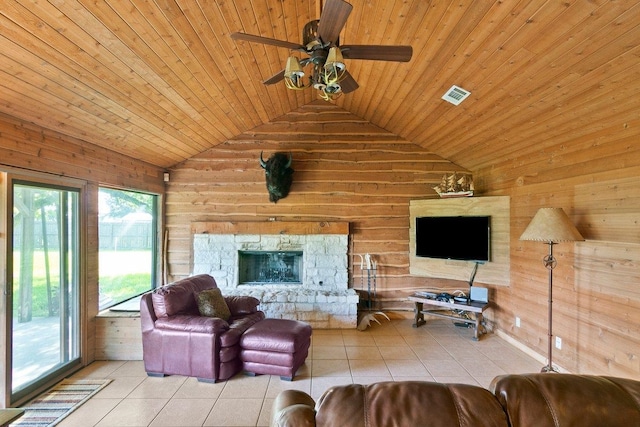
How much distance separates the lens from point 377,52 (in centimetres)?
205

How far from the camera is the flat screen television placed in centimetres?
446

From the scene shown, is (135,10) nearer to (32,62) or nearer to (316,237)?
(32,62)

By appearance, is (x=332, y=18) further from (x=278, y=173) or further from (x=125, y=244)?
(x=125, y=244)

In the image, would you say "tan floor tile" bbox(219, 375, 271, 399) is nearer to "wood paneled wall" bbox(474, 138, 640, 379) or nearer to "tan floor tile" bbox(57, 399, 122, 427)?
"tan floor tile" bbox(57, 399, 122, 427)

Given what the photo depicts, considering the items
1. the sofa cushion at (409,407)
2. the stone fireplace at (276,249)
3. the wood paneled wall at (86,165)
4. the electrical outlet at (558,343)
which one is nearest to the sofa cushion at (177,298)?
the wood paneled wall at (86,165)

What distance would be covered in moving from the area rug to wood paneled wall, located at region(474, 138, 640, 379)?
477cm

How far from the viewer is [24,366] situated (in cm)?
289

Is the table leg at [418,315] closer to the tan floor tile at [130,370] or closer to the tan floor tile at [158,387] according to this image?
the tan floor tile at [158,387]

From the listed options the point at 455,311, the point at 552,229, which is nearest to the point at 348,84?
the point at 552,229

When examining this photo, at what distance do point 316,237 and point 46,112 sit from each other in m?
3.62

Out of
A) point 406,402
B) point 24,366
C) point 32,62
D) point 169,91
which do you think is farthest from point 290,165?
point 406,402

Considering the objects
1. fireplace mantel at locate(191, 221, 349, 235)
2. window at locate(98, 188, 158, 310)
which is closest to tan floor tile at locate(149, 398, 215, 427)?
window at locate(98, 188, 158, 310)

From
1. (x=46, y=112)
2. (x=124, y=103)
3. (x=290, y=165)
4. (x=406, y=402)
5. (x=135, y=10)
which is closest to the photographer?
(x=406, y=402)

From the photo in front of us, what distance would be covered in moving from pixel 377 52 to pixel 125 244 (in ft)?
14.3
